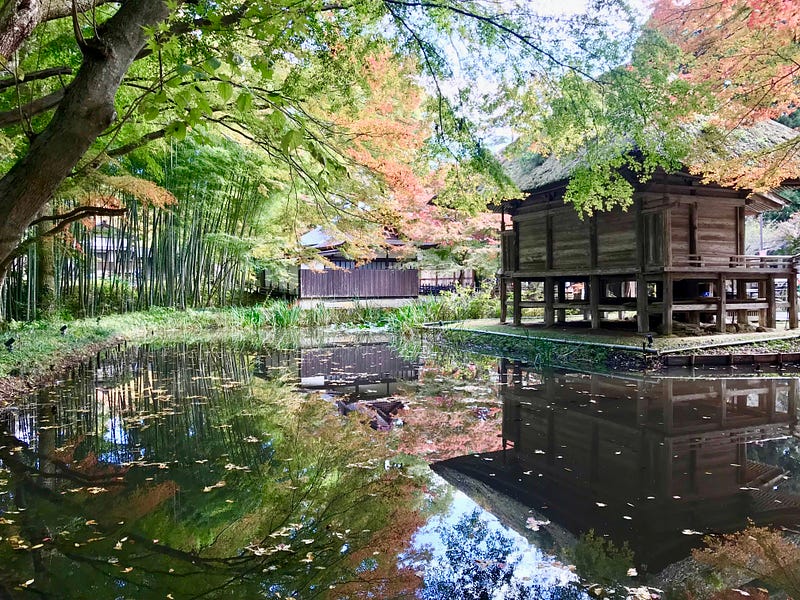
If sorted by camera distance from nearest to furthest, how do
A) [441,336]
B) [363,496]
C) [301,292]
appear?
[363,496] < [441,336] < [301,292]

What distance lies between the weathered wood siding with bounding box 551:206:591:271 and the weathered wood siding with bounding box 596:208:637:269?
0.36m

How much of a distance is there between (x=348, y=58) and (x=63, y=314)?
10802 mm

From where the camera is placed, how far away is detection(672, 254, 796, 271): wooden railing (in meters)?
10.8

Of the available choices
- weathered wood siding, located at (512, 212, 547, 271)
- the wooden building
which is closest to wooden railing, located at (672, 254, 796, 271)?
the wooden building

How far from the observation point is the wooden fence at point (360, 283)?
20.6 m

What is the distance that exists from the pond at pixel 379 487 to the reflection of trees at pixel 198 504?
0.02 metres

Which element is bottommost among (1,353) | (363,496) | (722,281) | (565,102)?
(363,496)

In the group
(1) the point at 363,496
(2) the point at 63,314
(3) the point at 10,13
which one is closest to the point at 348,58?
(3) the point at 10,13

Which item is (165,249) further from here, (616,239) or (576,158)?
(616,239)

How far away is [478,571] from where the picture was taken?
271 centimetres

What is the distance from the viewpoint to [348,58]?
18.7 feet

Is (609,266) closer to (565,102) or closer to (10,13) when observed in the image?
(565,102)

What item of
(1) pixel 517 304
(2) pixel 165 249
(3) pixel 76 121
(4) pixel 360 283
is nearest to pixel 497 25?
(3) pixel 76 121

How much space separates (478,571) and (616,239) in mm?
10258
